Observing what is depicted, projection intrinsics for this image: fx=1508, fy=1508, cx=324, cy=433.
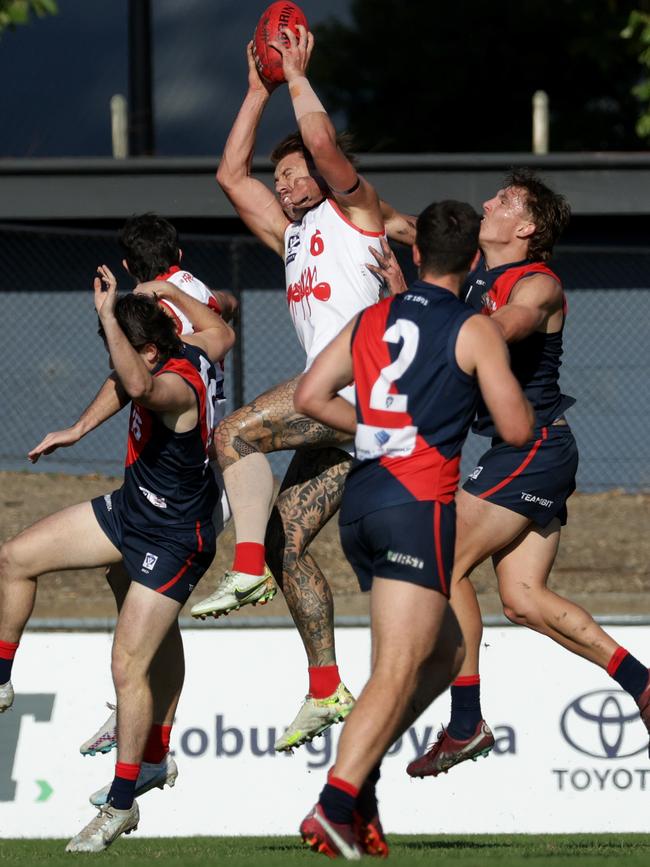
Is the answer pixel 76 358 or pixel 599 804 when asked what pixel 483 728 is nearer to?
pixel 599 804

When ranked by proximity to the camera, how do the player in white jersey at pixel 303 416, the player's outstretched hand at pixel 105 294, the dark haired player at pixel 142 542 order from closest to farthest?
1. the player's outstretched hand at pixel 105 294
2. the player in white jersey at pixel 303 416
3. the dark haired player at pixel 142 542

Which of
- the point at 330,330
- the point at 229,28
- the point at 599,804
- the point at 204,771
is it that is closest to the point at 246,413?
the point at 330,330

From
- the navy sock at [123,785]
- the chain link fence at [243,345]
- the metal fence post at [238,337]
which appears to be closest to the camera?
the navy sock at [123,785]

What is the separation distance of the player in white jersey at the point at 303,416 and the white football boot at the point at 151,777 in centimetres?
77

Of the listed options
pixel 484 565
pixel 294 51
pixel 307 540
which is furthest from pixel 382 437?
pixel 484 565

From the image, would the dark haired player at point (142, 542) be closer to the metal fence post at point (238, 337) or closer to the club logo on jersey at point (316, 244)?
the club logo on jersey at point (316, 244)

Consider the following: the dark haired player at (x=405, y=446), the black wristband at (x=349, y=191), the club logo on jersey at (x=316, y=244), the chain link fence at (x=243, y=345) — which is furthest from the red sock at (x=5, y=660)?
the chain link fence at (x=243, y=345)

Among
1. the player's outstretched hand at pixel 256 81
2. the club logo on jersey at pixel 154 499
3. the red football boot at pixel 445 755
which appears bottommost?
the red football boot at pixel 445 755

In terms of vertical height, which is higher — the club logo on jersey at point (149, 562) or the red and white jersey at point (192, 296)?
the red and white jersey at point (192, 296)

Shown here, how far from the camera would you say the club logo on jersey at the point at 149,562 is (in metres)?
6.95

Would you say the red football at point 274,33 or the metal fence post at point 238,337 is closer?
the red football at point 274,33

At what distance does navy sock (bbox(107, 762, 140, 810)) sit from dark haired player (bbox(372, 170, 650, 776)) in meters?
1.32

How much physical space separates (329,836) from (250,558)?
160 cm

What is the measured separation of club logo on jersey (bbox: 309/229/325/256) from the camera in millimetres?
6980
